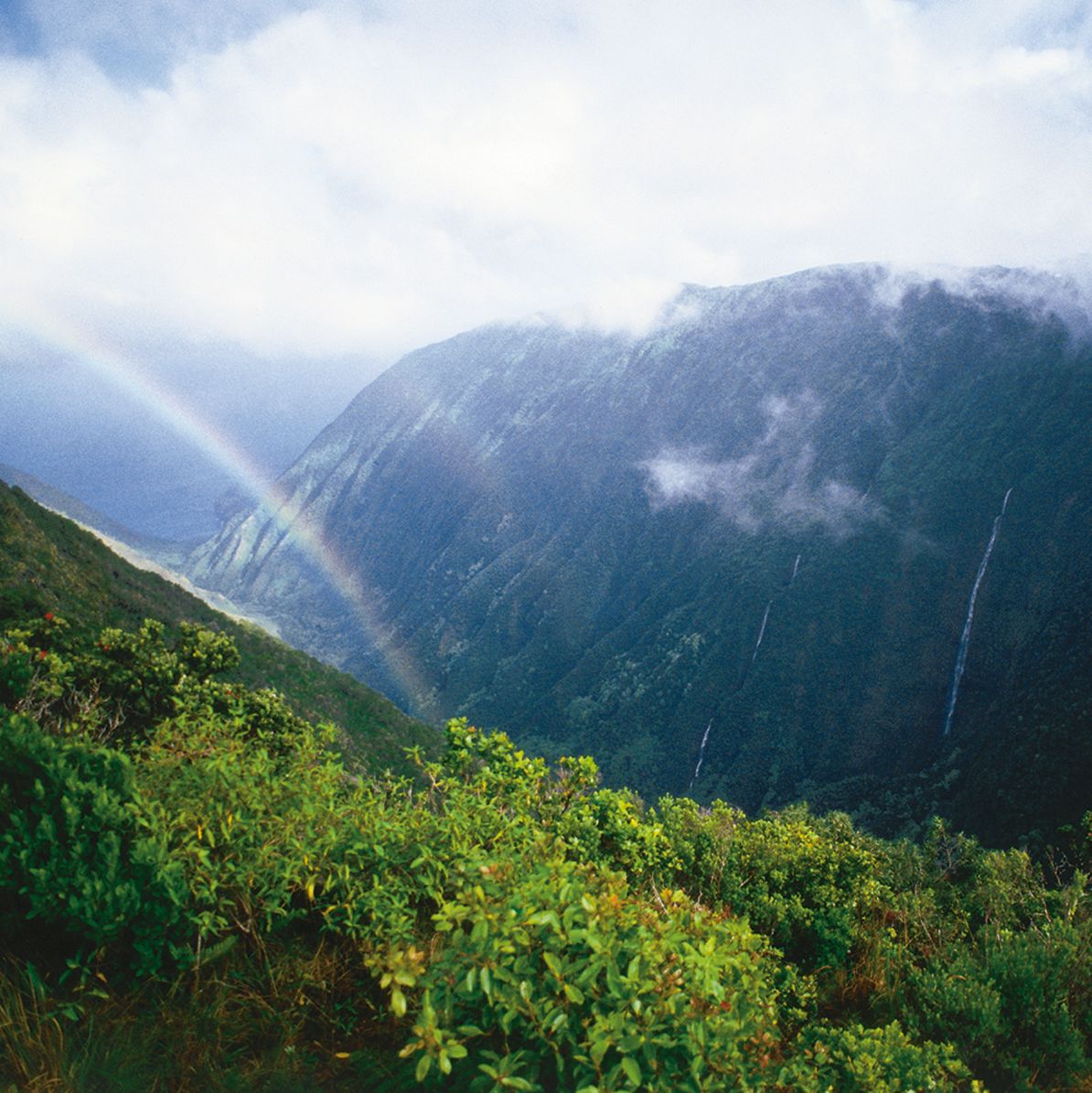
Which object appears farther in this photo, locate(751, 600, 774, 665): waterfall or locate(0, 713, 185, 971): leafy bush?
locate(751, 600, 774, 665): waterfall

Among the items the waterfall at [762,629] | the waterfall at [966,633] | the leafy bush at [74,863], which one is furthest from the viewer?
the waterfall at [762,629]

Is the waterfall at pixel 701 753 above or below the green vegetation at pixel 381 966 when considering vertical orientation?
above

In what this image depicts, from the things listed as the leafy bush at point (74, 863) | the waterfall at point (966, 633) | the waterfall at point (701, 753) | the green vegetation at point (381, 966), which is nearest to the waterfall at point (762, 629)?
the waterfall at point (701, 753)

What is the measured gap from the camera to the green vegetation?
3.61 meters

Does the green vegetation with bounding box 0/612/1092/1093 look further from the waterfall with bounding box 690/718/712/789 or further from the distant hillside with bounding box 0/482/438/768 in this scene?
the waterfall with bounding box 690/718/712/789

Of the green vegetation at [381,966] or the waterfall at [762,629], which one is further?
the waterfall at [762,629]

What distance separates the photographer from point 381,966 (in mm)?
3869

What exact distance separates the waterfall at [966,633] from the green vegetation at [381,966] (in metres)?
157

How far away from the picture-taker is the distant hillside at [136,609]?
3008 centimetres

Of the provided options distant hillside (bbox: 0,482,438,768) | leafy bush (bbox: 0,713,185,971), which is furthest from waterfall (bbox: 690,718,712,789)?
leafy bush (bbox: 0,713,185,971)

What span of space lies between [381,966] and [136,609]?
44115mm

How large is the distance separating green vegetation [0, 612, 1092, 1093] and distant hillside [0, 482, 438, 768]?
65.1 ft

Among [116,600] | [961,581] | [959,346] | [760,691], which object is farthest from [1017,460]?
[116,600]

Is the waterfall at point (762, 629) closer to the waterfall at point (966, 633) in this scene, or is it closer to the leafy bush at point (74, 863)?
the waterfall at point (966, 633)
